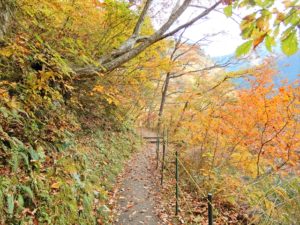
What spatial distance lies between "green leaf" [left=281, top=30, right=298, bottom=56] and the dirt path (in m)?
4.44

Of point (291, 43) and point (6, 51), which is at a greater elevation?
point (6, 51)

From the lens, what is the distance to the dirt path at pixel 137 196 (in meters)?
5.03

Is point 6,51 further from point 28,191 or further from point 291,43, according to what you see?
point 291,43

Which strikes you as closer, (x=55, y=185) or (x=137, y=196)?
(x=55, y=185)

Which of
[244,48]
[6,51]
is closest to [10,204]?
[6,51]

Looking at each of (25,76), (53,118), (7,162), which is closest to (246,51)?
(7,162)

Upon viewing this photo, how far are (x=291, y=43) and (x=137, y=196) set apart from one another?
5.63 meters

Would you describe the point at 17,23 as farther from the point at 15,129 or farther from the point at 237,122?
the point at 237,122

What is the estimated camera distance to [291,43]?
133 centimetres

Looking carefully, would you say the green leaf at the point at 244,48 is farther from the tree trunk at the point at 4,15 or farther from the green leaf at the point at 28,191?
the tree trunk at the point at 4,15

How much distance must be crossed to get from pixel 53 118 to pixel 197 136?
4.17 m

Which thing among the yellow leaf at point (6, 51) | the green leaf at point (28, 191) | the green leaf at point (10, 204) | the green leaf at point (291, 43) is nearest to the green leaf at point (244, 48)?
A: the green leaf at point (291, 43)

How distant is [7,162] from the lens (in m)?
3.28

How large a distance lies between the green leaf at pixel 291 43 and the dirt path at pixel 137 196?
4.44 metres
